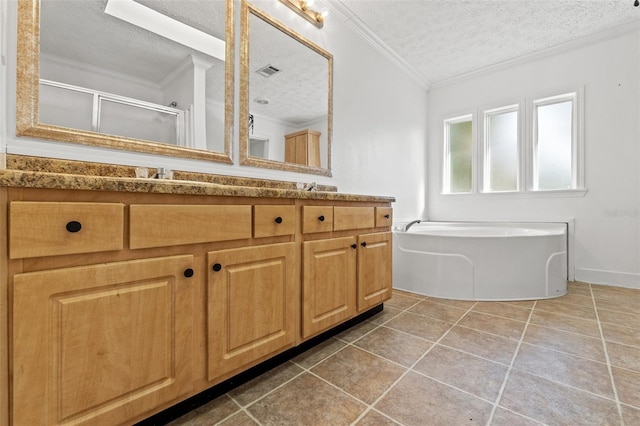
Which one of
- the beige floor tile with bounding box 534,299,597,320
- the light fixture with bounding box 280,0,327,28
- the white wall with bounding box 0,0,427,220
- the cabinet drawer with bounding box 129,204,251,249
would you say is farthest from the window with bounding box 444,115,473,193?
the cabinet drawer with bounding box 129,204,251,249

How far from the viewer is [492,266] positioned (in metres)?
2.41

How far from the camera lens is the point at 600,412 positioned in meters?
1.07

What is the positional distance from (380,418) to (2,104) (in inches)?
71.9

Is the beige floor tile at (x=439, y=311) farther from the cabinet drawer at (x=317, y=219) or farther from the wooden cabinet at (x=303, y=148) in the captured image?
the wooden cabinet at (x=303, y=148)

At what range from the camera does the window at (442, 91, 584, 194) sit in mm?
3230

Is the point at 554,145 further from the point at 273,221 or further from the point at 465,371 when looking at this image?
the point at 273,221

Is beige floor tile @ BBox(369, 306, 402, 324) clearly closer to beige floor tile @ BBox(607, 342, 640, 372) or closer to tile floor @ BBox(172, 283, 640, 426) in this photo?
tile floor @ BBox(172, 283, 640, 426)

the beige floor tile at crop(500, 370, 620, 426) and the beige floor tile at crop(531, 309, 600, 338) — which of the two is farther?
the beige floor tile at crop(531, 309, 600, 338)

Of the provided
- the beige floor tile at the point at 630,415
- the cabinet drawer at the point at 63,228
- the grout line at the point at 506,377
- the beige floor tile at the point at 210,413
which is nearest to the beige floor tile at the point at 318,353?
the beige floor tile at the point at 210,413

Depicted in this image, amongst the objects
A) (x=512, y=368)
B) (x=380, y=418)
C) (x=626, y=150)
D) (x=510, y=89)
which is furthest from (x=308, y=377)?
(x=510, y=89)

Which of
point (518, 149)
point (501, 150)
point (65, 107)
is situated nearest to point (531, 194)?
point (518, 149)

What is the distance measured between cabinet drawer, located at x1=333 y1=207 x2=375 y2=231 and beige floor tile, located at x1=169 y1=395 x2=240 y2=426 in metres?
0.92

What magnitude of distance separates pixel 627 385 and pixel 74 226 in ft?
7.09

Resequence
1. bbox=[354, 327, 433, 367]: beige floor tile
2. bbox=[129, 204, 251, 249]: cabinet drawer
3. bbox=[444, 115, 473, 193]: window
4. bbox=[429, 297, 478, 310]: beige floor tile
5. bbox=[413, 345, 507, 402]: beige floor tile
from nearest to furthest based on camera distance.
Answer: bbox=[129, 204, 251, 249]: cabinet drawer < bbox=[413, 345, 507, 402]: beige floor tile < bbox=[354, 327, 433, 367]: beige floor tile < bbox=[429, 297, 478, 310]: beige floor tile < bbox=[444, 115, 473, 193]: window
